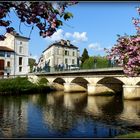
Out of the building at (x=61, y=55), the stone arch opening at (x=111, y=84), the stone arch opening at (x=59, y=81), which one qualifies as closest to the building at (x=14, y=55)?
the stone arch opening at (x=59, y=81)

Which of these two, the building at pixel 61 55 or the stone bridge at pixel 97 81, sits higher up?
the building at pixel 61 55

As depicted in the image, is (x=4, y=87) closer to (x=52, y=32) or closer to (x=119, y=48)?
(x=119, y=48)

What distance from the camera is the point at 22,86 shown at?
A: 57812 millimetres

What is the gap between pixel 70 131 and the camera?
792 inches

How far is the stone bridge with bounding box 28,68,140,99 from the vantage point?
43.0m

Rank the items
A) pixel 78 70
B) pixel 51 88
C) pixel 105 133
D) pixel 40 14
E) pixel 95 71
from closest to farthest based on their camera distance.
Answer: pixel 40 14 → pixel 105 133 → pixel 95 71 → pixel 78 70 → pixel 51 88

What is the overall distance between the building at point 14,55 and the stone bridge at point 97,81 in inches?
347

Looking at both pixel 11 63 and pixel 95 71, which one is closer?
pixel 95 71

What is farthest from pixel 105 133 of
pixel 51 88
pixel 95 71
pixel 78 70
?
pixel 51 88

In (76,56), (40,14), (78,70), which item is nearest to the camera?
(40,14)

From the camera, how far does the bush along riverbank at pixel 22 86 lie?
55.2 m

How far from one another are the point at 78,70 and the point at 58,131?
114ft

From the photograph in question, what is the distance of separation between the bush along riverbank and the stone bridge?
2.18 meters

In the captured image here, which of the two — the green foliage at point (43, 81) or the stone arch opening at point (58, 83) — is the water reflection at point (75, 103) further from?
the stone arch opening at point (58, 83)
